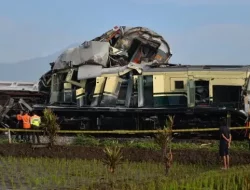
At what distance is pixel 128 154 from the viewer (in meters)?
18.0

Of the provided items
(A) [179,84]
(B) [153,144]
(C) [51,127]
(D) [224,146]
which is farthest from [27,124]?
(D) [224,146]

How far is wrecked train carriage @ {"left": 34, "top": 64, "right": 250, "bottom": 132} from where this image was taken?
21062mm

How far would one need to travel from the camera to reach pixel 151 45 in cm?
2566

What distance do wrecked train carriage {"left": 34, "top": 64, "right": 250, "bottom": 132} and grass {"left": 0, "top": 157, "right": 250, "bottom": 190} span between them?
4890 millimetres

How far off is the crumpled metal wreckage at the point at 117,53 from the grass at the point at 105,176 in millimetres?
6876

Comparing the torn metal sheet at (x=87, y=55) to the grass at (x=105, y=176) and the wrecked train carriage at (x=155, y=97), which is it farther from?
the grass at (x=105, y=176)

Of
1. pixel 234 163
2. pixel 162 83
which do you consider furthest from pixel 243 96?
pixel 234 163

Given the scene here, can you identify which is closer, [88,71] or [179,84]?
[179,84]

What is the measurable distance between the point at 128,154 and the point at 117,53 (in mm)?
7912

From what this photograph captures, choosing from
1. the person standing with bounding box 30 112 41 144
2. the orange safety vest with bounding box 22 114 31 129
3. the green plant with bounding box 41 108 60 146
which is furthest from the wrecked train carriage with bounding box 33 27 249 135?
the green plant with bounding box 41 108 60 146

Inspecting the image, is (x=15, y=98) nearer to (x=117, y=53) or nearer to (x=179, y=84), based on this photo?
(x=117, y=53)

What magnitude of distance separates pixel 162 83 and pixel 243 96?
3.27m

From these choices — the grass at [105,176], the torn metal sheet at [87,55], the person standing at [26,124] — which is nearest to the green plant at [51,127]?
the grass at [105,176]

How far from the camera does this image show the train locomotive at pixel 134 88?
2119 cm
